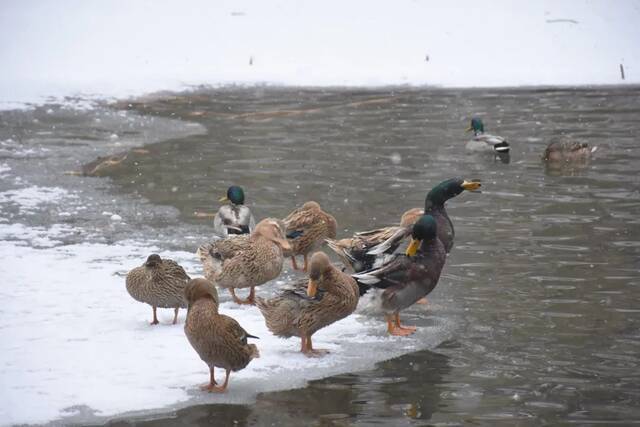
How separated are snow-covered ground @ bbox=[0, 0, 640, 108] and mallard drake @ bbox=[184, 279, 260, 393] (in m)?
17.3

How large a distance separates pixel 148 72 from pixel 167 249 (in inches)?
647

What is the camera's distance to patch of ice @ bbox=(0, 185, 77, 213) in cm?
1320

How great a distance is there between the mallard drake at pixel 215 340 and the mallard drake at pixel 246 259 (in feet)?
5.93

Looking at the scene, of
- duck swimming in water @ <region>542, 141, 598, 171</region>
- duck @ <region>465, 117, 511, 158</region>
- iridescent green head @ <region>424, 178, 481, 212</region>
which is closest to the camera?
iridescent green head @ <region>424, 178, 481, 212</region>

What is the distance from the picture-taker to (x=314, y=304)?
7824 mm

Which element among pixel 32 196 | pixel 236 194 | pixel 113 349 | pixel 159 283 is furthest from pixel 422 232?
pixel 32 196

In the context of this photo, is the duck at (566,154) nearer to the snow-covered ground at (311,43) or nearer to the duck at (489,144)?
the duck at (489,144)

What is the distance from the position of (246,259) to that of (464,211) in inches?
182

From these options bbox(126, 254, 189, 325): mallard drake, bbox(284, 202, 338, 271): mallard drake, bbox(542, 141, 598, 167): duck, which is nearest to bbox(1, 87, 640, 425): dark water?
bbox(542, 141, 598, 167): duck

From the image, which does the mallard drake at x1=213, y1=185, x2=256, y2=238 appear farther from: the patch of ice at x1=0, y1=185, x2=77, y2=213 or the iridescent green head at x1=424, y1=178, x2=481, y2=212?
the patch of ice at x1=0, y1=185, x2=77, y2=213

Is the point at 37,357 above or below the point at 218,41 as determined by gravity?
below

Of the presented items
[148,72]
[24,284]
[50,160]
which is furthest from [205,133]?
[24,284]

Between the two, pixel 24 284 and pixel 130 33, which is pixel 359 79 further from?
pixel 24 284

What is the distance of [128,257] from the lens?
1069 centimetres
